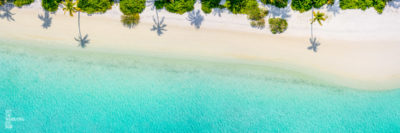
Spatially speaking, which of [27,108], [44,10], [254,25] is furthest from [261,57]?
[27,108]

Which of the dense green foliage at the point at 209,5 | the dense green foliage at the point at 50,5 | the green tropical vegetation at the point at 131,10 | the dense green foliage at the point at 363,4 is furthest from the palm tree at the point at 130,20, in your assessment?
the dense green foliage at the point at 363,4

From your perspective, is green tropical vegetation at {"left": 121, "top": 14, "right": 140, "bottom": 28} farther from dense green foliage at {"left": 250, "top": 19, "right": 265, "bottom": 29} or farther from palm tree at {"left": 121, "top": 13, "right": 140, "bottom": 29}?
dense green foliage at {"left": 250, "top": 19, "right": 265, "bottom": 29}

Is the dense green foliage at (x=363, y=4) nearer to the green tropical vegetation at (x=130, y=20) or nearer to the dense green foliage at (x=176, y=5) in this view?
the dense green foliage at (x=176, y=5)

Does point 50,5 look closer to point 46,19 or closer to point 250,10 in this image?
point 46,19

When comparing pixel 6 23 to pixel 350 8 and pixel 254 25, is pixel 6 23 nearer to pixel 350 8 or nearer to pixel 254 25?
pixel 254 25

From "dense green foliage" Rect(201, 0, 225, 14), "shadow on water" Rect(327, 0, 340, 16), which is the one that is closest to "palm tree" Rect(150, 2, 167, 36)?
"dense green foliage" Rect(201, 0, 225, 14)
